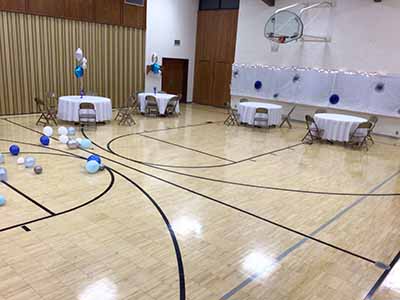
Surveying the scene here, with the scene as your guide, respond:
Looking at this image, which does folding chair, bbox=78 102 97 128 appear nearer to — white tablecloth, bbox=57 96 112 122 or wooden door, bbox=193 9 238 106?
white tablecloth, bbox=57 96 112 122

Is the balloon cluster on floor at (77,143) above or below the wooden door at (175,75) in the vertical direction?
below

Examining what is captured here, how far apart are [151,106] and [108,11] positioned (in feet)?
12.7

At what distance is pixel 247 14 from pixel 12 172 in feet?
36.8

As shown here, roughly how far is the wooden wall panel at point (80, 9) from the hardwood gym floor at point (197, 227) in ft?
18.7

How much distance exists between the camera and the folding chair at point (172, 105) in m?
12.2

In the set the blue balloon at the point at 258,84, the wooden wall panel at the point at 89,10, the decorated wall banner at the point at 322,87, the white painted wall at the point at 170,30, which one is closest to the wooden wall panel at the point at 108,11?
the wooden wall panel at the point at 89,10

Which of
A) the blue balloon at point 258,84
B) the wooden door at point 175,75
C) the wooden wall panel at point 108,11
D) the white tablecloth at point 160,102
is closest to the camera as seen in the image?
the white tablecloth at point 160,102

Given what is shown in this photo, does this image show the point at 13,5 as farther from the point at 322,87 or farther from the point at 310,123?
the point at 322,87

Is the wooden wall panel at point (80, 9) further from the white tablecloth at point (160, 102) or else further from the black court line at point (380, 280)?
the black court line at point (380, 280)

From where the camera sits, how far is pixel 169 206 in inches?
191

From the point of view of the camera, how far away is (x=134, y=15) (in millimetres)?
13422

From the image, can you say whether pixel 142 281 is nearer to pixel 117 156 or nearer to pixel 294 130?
pixel 117 156

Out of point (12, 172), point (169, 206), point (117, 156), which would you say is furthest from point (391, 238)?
point (12, 172)

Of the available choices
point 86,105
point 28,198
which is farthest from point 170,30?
point 28,198
